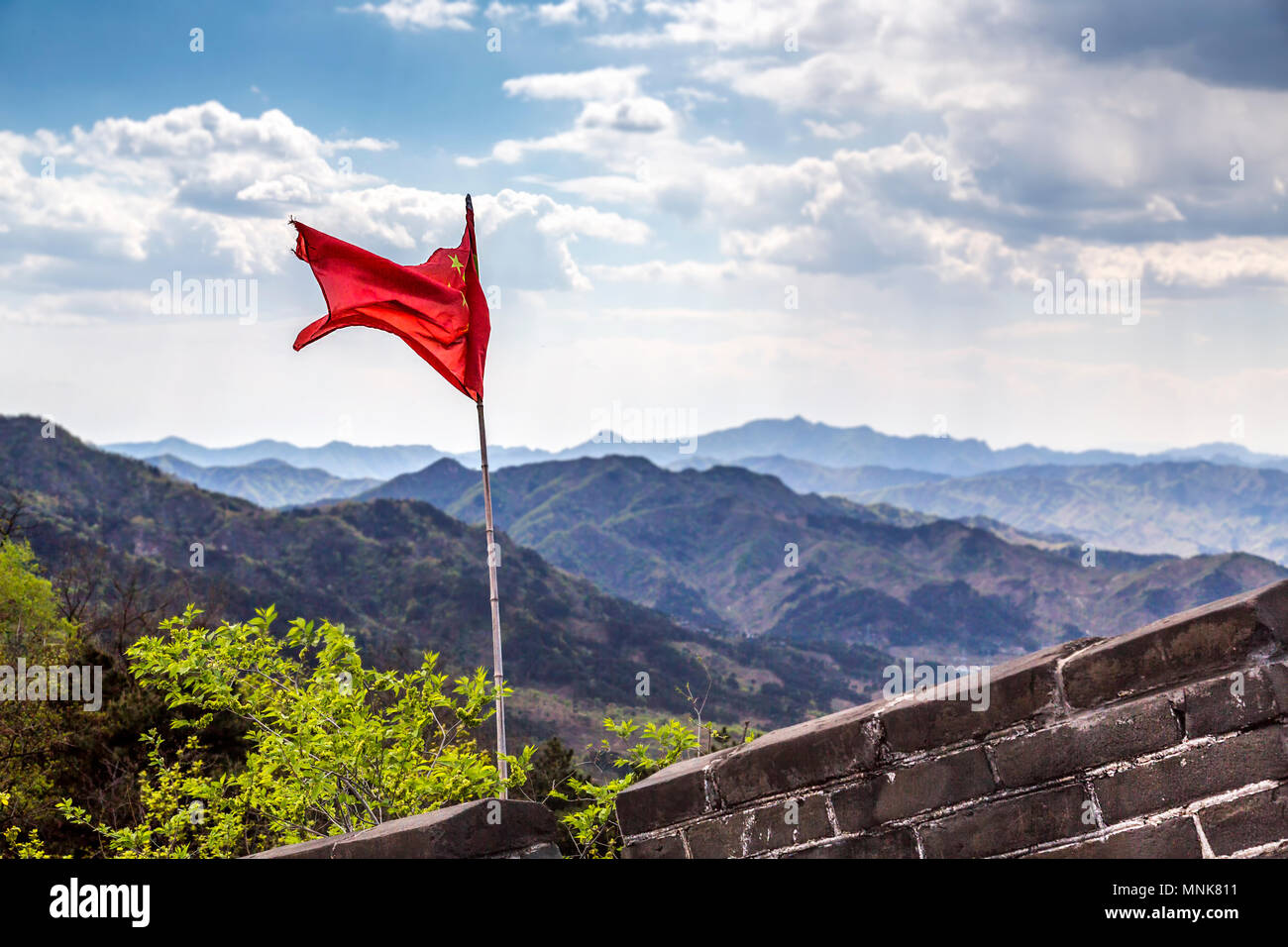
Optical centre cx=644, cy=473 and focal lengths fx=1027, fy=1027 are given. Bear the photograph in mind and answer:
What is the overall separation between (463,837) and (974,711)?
2.05 m

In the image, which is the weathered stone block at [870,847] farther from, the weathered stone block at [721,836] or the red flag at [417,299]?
the red flag at [417,299]

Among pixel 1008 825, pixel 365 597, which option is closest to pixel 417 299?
pixel 1008 825

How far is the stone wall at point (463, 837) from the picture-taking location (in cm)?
390

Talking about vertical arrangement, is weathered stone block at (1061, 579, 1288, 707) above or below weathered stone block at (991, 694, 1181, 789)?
Answer: above

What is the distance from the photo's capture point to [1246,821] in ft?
12.0

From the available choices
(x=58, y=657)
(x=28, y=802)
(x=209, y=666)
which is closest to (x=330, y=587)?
(x=58, y=657)

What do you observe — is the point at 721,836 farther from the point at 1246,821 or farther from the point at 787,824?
the point at 1246,821

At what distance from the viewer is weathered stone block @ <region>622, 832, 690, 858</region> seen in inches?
172

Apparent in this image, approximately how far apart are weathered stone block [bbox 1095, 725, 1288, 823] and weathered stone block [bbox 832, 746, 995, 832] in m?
0.45

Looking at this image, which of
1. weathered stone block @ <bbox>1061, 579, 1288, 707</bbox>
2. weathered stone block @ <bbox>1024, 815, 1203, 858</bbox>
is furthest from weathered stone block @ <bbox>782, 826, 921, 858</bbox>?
weathered stone block @ <bbox>1061, 579, 1288, 707</bbox>

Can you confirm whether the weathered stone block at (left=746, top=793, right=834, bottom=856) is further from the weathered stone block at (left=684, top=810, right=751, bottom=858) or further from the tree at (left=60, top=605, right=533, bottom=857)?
the tree at (left=60, top=605, right=533, bottom=857)

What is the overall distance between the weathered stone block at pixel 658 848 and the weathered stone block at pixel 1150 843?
1.53m
